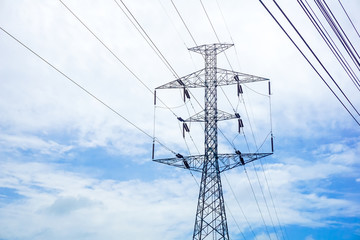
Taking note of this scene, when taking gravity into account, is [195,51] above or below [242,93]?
above

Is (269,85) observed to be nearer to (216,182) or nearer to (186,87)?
(186,87)

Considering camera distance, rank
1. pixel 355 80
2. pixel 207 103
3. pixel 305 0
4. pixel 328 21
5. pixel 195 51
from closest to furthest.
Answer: pixel 305 0, pixel 328 21, pixel 355 80, pixel 207 103, pixel 195 51

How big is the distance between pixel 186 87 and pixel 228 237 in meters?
9.77

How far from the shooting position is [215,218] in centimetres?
2089

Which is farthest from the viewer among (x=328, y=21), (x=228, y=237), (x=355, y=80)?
(x=228, y=237)

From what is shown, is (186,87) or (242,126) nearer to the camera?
(186,87)

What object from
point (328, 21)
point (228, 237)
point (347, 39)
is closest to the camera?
point (328, 21)

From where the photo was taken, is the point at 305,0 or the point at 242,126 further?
the point at 242,126

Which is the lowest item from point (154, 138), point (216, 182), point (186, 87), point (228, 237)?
point (228, 237)

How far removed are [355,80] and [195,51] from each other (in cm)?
1637

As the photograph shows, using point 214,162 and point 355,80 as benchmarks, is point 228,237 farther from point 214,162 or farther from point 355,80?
point 355,80

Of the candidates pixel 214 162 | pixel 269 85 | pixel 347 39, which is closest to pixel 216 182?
pixel 214 162

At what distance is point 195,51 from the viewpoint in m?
25.4

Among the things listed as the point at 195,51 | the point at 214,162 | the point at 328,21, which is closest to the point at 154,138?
the point at 214,162
